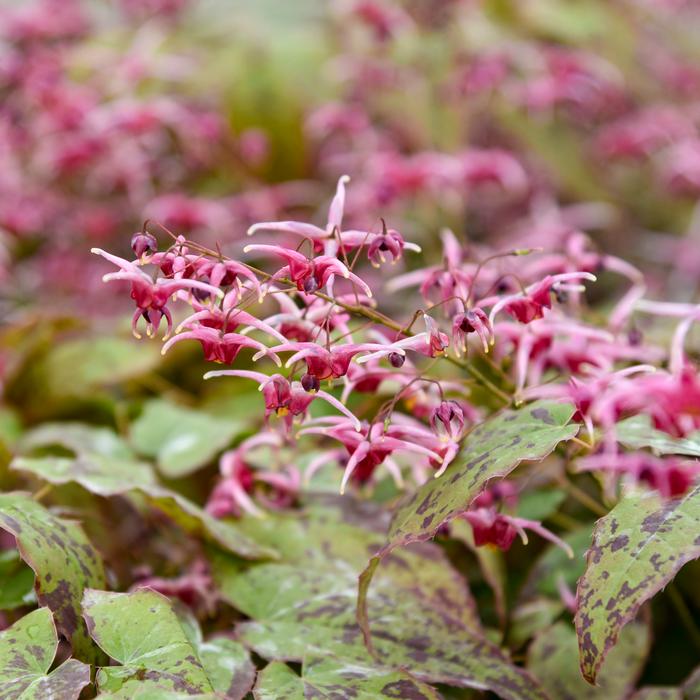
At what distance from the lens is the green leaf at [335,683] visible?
0.56 metres

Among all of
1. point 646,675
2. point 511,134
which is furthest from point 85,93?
point 646,675

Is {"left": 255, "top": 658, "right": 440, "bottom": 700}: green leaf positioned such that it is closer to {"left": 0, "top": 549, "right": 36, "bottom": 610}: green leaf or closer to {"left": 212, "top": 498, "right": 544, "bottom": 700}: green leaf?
{"left": 212, "top": 498, "right": 544, "bottom": 700}: green leaf

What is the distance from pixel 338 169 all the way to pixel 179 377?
0.55 metres

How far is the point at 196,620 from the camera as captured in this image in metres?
0.70

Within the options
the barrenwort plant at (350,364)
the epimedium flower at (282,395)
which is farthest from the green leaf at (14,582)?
the epimedium flower at (282,395)

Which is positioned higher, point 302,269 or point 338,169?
point 302,269

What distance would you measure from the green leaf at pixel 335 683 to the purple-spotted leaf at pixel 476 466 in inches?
1.0

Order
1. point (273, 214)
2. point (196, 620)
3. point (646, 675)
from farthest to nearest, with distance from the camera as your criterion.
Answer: point (273, 214) < point (646, 675) < point (196, 620)

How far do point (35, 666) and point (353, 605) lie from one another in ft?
0.76

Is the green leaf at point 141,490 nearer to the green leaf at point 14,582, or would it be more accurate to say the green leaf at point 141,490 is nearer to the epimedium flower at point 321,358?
the green leaf at point 14,582

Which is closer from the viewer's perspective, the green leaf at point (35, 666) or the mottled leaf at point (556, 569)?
the green leaf at point (35, 666)

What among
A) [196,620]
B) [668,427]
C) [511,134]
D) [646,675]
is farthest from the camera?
[511,134]

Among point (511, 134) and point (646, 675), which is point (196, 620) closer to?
point (646, 675)

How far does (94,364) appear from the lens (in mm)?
1074
